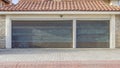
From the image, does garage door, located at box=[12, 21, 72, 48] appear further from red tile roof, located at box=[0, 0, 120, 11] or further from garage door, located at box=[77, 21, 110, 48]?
red tile roof, located at box=[0, 0, 120, 11]

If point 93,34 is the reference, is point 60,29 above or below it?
above

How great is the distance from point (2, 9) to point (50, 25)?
3.48 m

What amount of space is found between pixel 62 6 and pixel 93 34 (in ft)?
9.75

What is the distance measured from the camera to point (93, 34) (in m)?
19.9

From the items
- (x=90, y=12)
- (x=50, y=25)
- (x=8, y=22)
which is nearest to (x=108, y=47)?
(x=90, y=12)

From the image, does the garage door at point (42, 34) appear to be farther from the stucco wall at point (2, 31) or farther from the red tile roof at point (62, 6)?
the red tile roof at point (62, 6)

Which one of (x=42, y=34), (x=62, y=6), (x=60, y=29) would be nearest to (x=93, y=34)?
(x=60, y=29)

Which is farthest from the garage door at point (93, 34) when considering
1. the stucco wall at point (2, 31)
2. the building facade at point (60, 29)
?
the stucco wall at point (2, 31)

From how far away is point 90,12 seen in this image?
18844 millimetres

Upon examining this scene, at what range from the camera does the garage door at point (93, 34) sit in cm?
1978

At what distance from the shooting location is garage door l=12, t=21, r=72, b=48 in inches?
776

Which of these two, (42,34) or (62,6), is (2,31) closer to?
(42,34)

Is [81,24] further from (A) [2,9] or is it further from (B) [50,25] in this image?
(A) [2,9]

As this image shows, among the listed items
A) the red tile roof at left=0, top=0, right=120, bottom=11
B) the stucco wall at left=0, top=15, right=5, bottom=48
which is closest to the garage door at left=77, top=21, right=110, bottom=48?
the red tile roof at left=0, top=0, right=120, bottom=11
